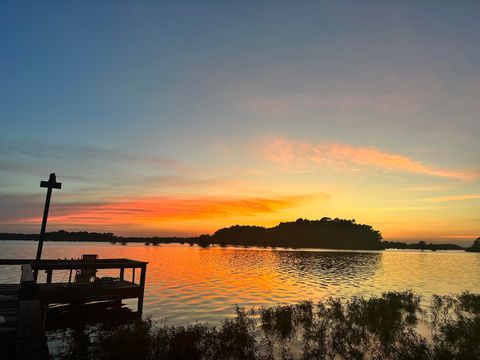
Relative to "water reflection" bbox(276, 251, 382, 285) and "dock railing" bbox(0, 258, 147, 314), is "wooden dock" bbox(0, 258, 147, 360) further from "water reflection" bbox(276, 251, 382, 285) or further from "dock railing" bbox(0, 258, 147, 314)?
"water reflection" bbox(276, 251, 382, 285)

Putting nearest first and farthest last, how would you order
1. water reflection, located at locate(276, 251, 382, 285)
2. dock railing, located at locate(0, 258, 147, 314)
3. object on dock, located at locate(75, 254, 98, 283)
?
1. dock railing, located at locate(0, 258, 147, 314)
2. object on dock, located at locate(75, 254, 98, 283)
3. water reflection, located at locate(276, 251, 382, 285)

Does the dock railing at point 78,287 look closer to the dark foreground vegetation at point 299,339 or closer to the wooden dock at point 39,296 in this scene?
the wooden dock at point 39,296

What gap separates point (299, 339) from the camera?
17641mm

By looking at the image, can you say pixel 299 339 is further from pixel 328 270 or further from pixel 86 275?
pixel 328 270

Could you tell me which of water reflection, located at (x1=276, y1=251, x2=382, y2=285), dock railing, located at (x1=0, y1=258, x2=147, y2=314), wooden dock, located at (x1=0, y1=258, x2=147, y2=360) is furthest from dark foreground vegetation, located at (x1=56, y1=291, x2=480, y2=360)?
water reflection, located at (x1=276, y1=251, x2=382, y2=285)

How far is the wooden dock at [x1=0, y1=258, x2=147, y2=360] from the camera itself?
6885mm

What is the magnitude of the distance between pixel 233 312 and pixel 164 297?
950cm

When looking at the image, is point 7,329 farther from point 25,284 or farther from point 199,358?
point 199,358

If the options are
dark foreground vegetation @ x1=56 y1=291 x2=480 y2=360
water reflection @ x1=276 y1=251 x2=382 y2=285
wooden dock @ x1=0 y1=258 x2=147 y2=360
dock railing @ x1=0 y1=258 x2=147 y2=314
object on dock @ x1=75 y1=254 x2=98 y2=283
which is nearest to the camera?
wooden dock @ x1=0 y1=258 x2=147 y2=360

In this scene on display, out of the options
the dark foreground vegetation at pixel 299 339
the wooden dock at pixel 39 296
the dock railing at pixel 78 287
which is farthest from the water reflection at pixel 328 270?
the wooden dock at pixel 39 296

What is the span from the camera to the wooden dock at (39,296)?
22.6 feet

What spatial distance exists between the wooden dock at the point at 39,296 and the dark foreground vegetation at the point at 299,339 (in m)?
2.67

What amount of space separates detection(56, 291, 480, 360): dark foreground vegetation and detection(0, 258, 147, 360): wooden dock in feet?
8.77

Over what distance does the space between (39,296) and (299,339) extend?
14.4 m
